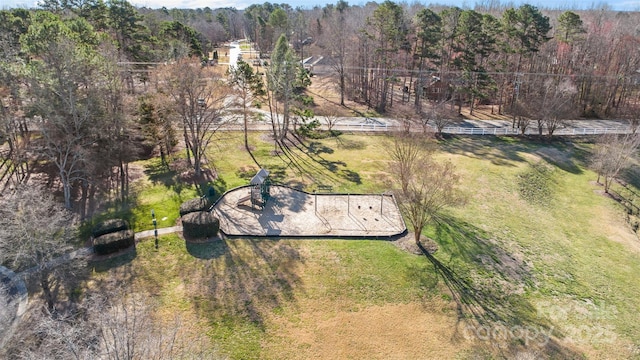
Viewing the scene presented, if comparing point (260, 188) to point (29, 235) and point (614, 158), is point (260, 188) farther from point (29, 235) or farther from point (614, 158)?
point (614, 158)

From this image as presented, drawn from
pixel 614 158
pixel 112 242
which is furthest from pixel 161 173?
pixel 614 158

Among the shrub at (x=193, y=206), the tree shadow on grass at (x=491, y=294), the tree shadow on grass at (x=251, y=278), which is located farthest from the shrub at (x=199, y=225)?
the tree shadow on grass at (x=491, y=294)

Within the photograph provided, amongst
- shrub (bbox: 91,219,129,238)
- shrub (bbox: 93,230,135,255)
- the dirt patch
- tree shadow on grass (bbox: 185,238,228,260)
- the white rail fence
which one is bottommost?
the dirt patch

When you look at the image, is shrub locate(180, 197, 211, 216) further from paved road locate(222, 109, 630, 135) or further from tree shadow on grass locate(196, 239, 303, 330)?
paved road locate(222, 109, 630, 135)

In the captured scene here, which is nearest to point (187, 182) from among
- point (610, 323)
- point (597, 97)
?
point (610, 323)

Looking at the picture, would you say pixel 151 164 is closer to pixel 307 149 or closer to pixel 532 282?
pixel 307 149

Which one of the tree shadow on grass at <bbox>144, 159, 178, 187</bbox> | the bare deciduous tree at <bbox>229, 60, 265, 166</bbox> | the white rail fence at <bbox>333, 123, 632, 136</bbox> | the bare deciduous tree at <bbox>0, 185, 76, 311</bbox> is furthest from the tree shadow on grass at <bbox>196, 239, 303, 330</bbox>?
the white rail fence at <bbox>333, 123, 632, 136</bbox>

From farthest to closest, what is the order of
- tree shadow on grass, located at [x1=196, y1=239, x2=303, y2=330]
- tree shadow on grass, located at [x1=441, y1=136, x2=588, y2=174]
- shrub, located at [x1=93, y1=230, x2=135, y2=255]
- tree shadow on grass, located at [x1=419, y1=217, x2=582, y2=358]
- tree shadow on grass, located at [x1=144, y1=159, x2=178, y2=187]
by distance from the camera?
tree shadow on grass, located at [x1=441, y1=136, x2=588, y2=174] → tree shadow on grass, located at [x1=144, y1=159, x2=178, y2=187] → shrub, located at [x1=93, y1=230, x2=135, y2=255] → tree shadow on grass, located at [x1=196, y1=239, x2=303, y2=330] → tree shadow on grass, located at [x1=419, y1=217, x2=582, y2=358]
